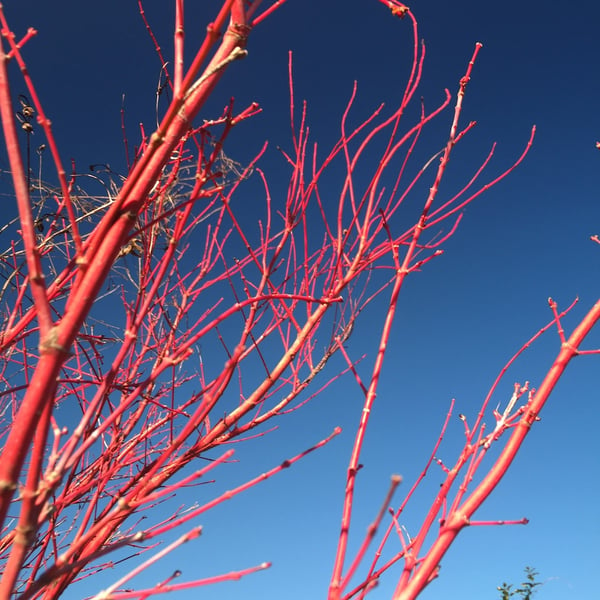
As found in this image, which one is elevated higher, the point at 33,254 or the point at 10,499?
the point at 33,254

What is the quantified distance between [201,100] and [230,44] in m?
0.16

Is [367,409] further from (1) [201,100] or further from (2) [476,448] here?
(1) [201,100]

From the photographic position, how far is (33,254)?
28.5 inches

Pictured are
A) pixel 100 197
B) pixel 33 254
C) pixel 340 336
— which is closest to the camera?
pixel 33 254

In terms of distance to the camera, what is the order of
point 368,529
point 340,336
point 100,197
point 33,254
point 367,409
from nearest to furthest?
point 368,529 → point 33,254 → point 367,409 → point 100,197 → point 340,336

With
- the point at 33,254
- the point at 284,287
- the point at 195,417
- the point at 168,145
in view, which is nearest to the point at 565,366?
the point at 195,417

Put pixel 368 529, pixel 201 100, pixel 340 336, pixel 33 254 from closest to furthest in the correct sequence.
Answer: pixel 368 529 → pixel 33 254 → pixel 201 100 → pixel 340 336

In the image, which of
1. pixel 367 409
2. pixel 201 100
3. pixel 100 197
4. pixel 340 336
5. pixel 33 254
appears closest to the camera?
pixel 33 254

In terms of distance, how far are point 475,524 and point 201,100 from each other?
82 cm

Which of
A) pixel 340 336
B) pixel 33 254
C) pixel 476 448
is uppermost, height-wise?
pixel 340 336

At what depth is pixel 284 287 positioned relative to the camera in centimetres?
246

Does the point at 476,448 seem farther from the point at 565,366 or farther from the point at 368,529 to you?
the point at 368,529

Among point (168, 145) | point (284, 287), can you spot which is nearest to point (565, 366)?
point (168, 145)

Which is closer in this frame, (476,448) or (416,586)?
(416,586)
